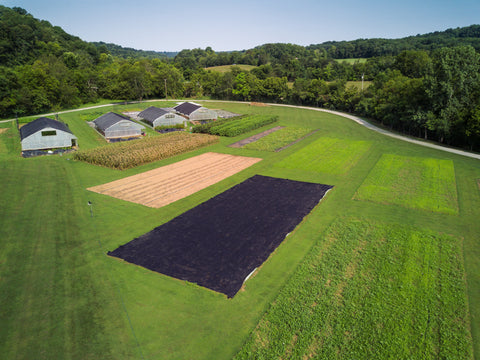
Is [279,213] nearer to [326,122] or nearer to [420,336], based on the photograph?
[420,336]

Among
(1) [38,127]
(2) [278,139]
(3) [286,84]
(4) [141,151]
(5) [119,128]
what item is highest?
(3) [286,84]

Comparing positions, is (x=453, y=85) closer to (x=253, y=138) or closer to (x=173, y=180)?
(x=253, y=138)

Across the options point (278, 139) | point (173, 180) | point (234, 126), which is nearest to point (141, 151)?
point (173, 180)

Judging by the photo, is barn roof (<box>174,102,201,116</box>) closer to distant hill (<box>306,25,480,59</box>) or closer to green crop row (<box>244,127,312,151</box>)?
green crop row (<box>244,127,312,151</box>)

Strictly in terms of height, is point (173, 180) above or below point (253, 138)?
below

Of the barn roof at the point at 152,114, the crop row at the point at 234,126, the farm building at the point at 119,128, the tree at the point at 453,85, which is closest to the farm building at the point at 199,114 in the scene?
the barn roof at the point at 152,114

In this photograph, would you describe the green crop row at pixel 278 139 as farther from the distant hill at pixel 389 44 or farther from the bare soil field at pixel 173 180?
the distant hill at pixel 389 44
